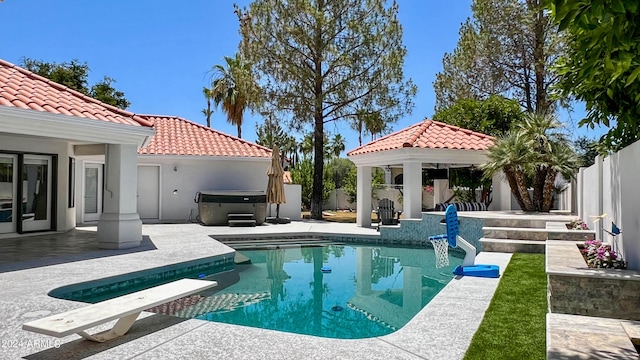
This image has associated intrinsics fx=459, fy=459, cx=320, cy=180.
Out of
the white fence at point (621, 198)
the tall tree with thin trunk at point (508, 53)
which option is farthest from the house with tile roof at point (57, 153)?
the tall tree with thin trunk at point (508, 53)

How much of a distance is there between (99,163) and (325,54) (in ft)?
40.2

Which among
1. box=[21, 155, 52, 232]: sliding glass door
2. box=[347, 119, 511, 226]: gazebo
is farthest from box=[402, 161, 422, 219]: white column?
box=[21, 155, 52, 232]: sliding glass door

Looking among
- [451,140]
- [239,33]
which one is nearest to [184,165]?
[239,33]

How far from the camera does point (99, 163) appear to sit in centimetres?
2033

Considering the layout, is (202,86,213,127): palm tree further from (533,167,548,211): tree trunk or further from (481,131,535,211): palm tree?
(533,167,548,211): tree trunk

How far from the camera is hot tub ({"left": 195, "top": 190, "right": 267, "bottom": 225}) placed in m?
20.3

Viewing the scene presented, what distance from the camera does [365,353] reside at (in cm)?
493

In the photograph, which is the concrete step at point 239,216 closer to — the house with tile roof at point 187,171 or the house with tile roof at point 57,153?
the house with tile roof at point 187,171

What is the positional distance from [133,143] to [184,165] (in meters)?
10.2

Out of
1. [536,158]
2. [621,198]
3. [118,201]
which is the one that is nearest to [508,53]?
[536,158]

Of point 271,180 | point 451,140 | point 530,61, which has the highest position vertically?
point 530,61

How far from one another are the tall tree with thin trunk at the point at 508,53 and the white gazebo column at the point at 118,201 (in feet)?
67.4

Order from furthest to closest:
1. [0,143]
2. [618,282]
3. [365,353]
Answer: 1. [0,143]
2. [618,282]
3. [365,353]

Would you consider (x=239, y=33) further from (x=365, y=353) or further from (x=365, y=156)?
(x=365, y=353)
